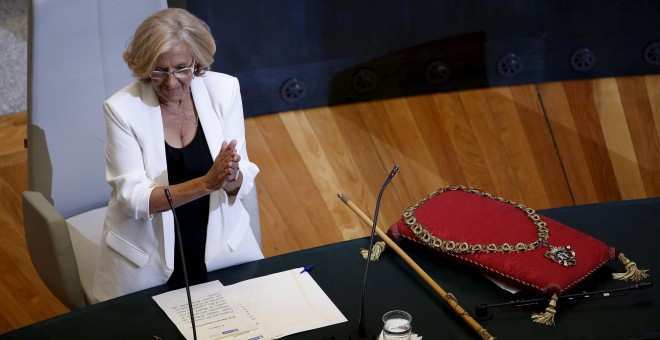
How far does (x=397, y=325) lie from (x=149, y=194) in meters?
0.68

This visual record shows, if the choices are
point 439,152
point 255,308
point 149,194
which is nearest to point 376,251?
point 255,308

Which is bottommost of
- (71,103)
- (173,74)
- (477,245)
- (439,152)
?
(439,152)

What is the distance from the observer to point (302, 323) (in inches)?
74.7

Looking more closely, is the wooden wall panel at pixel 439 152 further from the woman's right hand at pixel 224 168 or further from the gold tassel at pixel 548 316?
the gold tassel at pixel 548 316

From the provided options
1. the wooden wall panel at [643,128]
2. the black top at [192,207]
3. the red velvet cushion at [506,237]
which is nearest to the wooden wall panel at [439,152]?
the wooden wall panel at [643,128]

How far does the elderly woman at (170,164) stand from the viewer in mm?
2133

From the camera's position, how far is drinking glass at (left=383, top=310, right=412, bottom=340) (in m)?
1.77

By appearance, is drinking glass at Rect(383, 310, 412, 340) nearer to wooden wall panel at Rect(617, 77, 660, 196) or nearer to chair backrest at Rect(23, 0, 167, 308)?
chair backrest at Rect(23, 0, 167, 308)

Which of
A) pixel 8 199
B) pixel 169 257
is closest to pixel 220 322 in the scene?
pixel 169 257

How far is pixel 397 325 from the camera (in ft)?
5.87

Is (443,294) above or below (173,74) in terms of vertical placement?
below

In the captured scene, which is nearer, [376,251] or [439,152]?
[376,251]

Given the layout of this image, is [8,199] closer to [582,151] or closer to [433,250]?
[433,250]

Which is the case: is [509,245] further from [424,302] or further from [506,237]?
[424,302]
